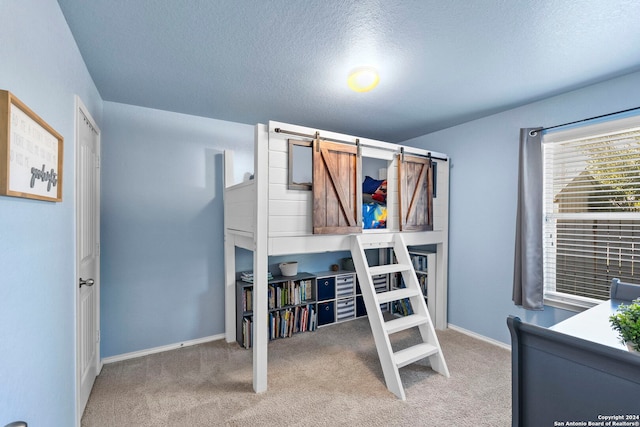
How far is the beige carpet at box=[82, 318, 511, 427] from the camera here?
190cm

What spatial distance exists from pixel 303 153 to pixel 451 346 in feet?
8.75

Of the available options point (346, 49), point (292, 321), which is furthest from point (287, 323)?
point (346, 49)

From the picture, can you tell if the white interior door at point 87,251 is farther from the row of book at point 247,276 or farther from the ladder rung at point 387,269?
the ladder rung at point 387,269

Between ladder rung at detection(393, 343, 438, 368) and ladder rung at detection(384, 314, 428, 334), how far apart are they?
0.18m

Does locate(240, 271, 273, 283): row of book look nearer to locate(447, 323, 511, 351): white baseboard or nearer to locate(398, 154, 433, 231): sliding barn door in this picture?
locate(398, 154, 433, 231): sliding barn door

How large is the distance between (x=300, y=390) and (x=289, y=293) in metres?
1.17

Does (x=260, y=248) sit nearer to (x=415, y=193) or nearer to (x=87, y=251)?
(x=87, y=251)

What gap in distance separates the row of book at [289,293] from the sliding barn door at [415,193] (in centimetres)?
134

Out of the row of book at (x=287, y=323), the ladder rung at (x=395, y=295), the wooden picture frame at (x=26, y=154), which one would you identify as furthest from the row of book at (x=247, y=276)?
the wooden picture frame at (x=26, y=154)

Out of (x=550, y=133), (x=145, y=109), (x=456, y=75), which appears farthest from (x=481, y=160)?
(x=145, y=109)

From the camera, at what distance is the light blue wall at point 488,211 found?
8.60ft

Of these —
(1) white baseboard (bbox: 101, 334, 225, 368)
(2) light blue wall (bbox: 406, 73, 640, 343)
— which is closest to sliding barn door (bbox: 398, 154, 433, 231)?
(2) light blue wall (bbox: 406, 73, 640, 343)

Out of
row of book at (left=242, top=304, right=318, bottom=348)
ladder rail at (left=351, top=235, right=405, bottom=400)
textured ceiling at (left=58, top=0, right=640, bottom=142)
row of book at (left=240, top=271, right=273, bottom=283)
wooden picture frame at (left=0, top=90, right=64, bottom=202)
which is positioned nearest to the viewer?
wooden picture frame at (left=0, top=90, right=64, bottom=202)

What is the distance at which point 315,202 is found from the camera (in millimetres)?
2303
